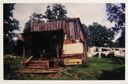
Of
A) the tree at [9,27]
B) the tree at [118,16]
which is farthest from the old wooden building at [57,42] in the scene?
the tree at [118,16]

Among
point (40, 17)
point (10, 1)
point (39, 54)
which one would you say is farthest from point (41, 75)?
point (10, 1)

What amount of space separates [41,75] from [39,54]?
0.18 metres

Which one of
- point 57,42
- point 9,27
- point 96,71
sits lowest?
point 96,71

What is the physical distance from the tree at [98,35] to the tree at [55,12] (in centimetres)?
21

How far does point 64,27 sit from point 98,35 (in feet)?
0.96

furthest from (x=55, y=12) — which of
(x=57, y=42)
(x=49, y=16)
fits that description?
(x=57, y=42)

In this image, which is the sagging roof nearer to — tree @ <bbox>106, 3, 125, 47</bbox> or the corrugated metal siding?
the corrugated metal siding

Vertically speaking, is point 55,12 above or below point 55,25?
above

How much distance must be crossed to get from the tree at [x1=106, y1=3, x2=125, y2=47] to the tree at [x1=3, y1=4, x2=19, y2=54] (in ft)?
2.55

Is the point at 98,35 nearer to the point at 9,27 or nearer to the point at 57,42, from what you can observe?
the point at 57,42

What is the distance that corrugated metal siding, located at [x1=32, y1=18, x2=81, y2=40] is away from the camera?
227 cm

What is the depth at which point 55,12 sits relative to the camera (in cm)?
228

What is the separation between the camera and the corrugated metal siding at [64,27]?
2.27 meters

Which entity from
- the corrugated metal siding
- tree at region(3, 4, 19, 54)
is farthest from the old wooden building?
tree at region(3, 4, 19, 54)
